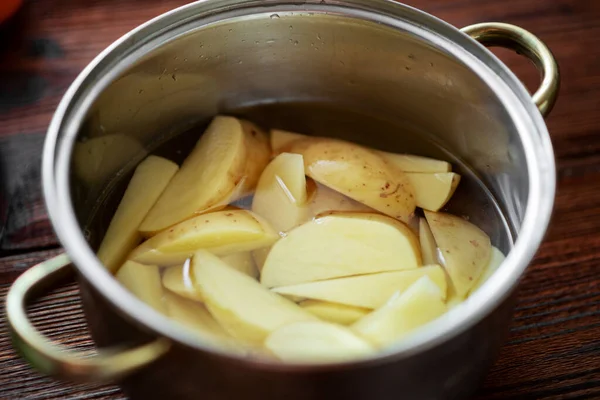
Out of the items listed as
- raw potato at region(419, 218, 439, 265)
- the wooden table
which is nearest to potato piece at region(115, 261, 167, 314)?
the wooden table

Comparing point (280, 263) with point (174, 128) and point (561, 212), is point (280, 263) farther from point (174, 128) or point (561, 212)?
point (561, 212)

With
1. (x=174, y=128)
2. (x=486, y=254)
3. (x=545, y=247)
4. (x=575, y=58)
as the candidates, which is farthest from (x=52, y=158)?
(x=575, y=58)

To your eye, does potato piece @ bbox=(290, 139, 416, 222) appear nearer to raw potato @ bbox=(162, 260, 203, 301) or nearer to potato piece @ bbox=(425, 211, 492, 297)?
potato piece @ bbox=(425, 211, 492, 297)

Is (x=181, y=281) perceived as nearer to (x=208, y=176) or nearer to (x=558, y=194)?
(x=208, y=176)

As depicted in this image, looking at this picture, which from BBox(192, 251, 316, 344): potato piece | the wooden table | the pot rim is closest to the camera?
the pot rim

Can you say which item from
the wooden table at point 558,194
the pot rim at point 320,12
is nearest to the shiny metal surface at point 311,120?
the pot rim at point 320,12
